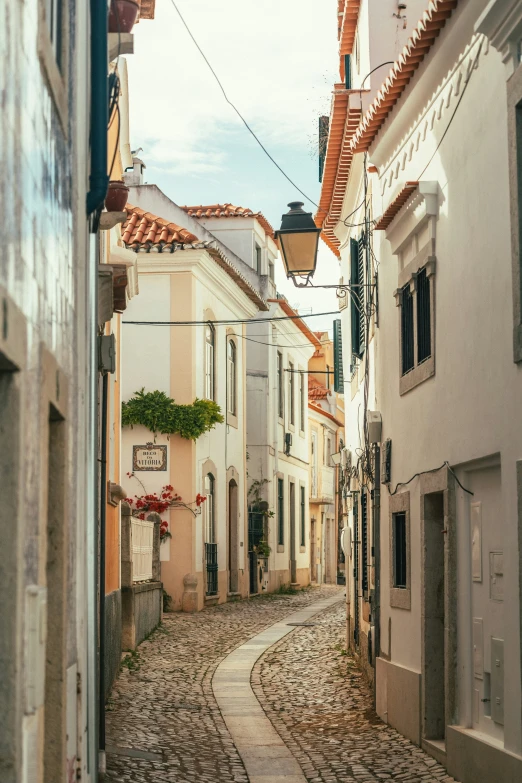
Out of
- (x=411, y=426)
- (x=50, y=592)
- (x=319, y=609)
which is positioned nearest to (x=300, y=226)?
(x=411, y=426)

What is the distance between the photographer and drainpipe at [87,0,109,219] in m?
7.27

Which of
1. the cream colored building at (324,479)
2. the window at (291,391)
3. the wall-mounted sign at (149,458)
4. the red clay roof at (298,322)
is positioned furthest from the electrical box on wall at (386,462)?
the cream colored building at (324,479)

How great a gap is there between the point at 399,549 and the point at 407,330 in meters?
2.16

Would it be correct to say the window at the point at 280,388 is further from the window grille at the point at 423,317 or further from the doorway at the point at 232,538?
the window grille at the point at 423,317

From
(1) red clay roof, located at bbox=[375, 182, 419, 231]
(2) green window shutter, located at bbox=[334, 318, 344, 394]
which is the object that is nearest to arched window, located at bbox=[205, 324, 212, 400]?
(2) green window shutter, located at bbox=[334, 318, 344, 394]

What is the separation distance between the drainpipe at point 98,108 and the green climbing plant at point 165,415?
16.2 meters

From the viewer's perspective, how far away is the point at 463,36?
8.82 meters

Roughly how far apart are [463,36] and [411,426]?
358 centimetres

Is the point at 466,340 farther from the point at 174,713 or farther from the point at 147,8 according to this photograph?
the point at 147,8

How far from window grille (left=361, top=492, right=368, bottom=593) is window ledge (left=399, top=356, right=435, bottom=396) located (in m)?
3.45

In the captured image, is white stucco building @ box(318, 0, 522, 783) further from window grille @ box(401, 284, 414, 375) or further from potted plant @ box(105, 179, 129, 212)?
potted plant @ box(105, 179, 129, 212)

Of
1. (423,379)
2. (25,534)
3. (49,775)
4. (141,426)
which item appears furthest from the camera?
(141,426)

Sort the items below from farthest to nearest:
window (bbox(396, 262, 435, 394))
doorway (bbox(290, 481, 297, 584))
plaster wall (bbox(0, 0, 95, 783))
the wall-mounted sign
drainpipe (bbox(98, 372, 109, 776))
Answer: doorway (bbox(290, 481, 297, 584)) → the wall-mounted sign → window (bbox(396, 262, 435, 394)) → drainpipe (bbox(98, 372, 109, 776)) → plaster wall (bbox(0, 0, 95, 783))

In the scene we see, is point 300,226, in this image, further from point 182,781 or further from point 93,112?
point 182,781
